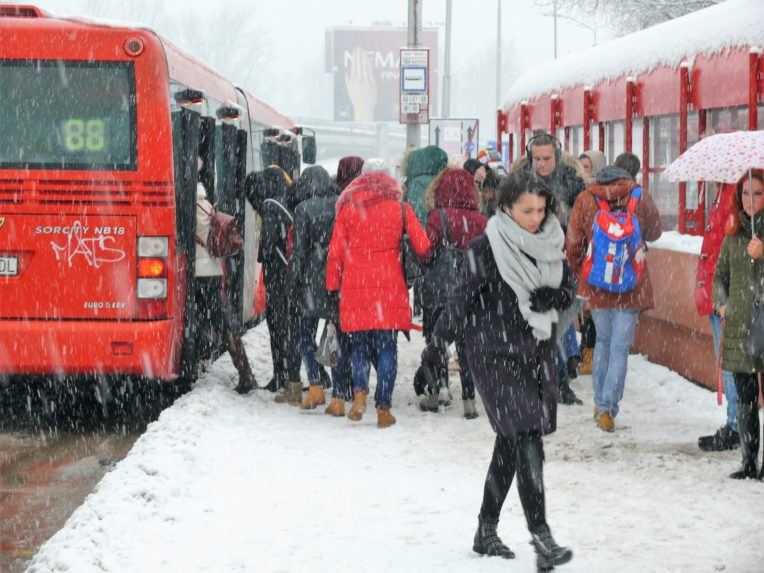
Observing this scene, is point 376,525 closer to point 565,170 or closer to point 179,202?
point 179,202

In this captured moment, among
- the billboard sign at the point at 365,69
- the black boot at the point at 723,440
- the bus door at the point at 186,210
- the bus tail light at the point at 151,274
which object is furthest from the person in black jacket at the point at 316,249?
the billboard sign at the point at 365,69

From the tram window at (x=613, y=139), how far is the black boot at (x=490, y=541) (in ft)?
29.4

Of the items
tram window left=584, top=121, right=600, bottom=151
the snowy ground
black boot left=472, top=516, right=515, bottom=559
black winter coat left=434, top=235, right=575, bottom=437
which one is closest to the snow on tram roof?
tram window left=584, top=121, right=600, bottom=151

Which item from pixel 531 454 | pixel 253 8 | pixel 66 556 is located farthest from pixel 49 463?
pixel 253 8

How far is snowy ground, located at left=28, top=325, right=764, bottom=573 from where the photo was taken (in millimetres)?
6191

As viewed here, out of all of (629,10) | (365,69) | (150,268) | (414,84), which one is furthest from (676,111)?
(365,69)

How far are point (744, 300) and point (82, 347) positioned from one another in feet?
13.7

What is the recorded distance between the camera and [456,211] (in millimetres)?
9844

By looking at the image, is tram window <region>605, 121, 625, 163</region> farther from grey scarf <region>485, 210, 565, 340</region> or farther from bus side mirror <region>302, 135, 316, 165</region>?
grey scarf <region>485, 210, 565, 340</region>

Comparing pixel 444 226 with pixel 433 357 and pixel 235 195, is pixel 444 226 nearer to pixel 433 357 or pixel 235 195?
pixel 433 357

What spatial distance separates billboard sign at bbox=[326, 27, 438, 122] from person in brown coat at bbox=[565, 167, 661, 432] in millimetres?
110123

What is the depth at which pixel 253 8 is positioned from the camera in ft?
377

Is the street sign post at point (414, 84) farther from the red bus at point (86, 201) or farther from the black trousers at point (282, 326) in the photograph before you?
the red bus at point (86, 201)

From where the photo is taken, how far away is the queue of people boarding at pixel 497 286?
19.9 ft
